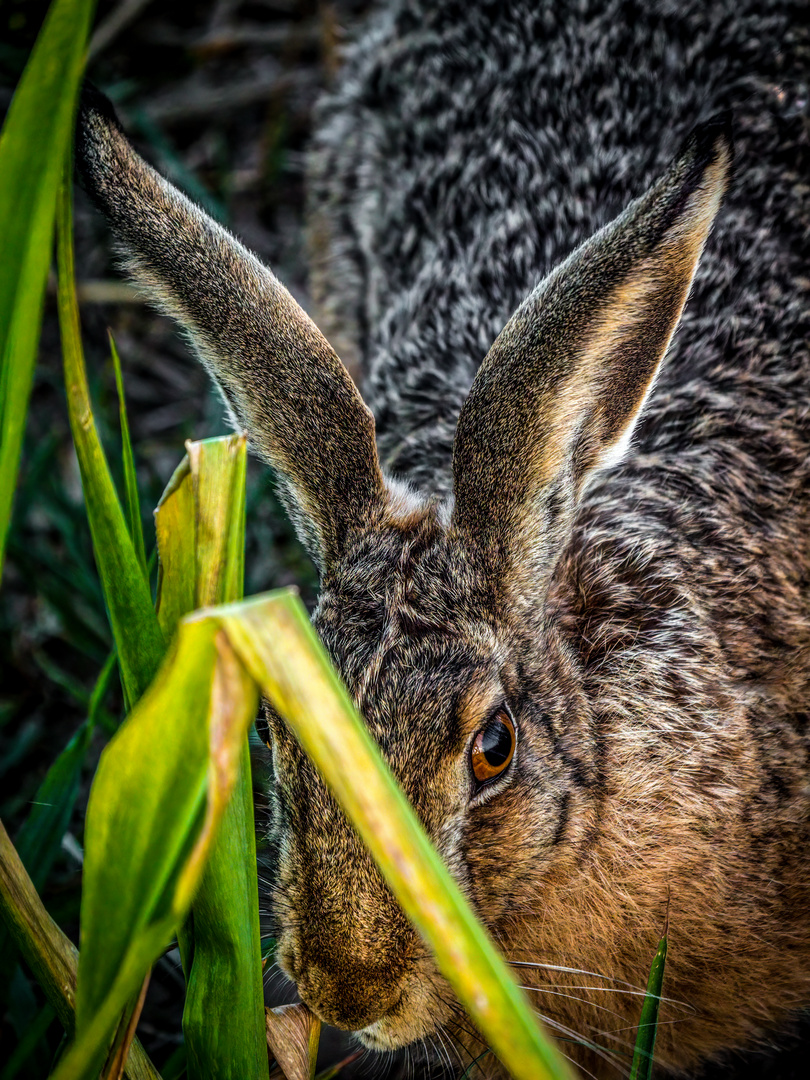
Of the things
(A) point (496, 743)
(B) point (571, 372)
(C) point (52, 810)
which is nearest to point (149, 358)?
(C) point (52, 810)

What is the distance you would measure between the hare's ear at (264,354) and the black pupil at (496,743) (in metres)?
0.60

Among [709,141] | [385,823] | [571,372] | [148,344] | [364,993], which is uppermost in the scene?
[148,344]

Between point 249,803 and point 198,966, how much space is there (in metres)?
0.34

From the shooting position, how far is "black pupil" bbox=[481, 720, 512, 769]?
229 cm

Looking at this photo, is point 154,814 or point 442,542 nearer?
point 154,814

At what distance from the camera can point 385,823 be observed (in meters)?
1.30

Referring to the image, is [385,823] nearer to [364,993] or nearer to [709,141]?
[364,993]

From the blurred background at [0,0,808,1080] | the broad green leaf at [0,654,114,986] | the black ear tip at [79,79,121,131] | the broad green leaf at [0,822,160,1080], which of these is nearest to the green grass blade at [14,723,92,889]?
the broad green leaf at [0,654,114,986]

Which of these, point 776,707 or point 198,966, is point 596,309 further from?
point 198,966

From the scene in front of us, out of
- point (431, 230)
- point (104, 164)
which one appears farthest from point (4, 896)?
point (431, 230)

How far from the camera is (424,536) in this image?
256 cm

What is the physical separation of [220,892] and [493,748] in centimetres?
70

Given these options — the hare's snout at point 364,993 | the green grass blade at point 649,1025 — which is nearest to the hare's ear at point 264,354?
the hare's snout at point 364,993

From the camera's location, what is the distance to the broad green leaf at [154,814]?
1.41m
